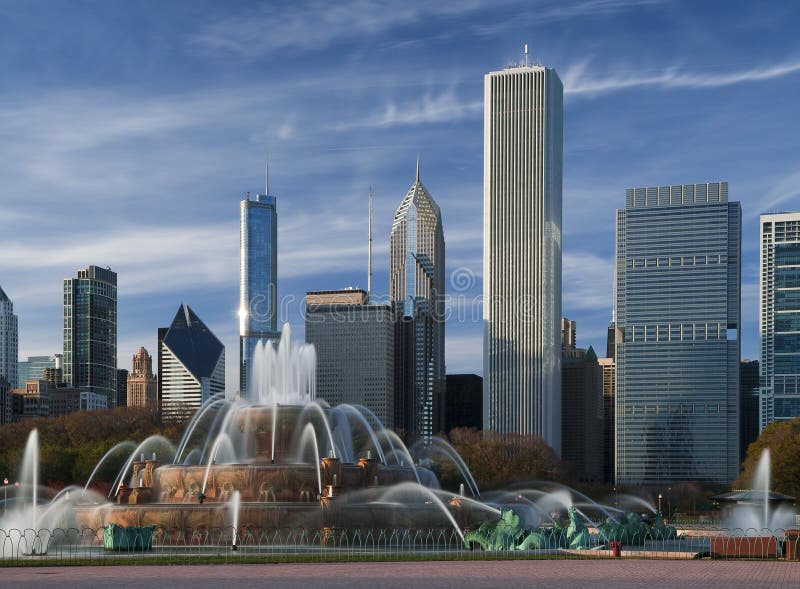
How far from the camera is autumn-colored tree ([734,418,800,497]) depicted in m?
91.6

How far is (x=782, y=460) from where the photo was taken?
94.1 meters

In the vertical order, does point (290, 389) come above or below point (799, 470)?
above

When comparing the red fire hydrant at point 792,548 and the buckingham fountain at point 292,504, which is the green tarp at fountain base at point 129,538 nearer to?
the buckingham fountain at point 292,504

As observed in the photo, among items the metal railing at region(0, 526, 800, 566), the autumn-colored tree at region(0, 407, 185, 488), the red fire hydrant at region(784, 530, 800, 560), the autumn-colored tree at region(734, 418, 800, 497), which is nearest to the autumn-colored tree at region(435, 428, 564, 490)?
the autumn-colored tree at region(734, 418, 800, 497)

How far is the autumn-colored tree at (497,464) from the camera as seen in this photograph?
107312 mm

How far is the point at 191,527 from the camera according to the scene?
41469mm

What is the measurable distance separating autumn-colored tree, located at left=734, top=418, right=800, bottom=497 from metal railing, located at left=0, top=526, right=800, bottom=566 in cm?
5097

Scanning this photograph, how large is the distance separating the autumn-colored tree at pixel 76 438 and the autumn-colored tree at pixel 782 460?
161 feet

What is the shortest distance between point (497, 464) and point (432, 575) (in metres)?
85.0

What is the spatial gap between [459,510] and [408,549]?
4.56 meters

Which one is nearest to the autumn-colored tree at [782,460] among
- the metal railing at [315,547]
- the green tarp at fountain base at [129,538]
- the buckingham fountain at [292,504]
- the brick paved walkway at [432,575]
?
the buckingham fountain at [292,504]

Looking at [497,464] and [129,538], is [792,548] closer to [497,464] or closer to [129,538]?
[129,538]

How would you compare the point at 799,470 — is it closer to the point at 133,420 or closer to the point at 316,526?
the point at 316,526

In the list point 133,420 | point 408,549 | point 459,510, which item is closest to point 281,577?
point 408,549
